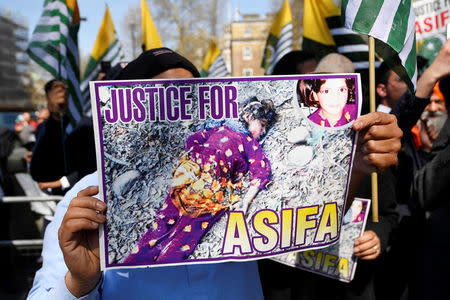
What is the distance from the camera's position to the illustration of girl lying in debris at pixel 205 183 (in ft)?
4.87

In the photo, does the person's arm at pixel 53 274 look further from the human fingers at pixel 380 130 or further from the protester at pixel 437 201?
the protester at pixel 437 201

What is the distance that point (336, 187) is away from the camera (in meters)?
1.64

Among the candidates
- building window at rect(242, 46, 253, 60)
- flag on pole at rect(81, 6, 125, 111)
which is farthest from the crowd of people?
building window at rect(242, 46, 253, 60)

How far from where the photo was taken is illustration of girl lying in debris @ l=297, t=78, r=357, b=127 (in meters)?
1.53

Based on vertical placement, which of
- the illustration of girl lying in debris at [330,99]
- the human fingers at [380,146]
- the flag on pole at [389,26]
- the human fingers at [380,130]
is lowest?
the human fingers at [380,146]

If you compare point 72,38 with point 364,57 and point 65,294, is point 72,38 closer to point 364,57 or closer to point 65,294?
point 364,57

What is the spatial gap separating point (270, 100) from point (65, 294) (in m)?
0.91

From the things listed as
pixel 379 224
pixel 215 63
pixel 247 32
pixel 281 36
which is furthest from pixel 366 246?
pixel 247 32

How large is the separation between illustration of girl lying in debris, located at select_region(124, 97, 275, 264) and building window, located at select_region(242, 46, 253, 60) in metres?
70.0

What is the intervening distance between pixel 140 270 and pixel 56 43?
413 cm

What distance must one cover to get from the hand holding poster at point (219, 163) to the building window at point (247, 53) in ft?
229

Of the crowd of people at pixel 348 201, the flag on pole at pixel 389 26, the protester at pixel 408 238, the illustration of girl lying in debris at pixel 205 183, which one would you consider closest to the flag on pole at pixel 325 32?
the crowd of people at pixel 348 201

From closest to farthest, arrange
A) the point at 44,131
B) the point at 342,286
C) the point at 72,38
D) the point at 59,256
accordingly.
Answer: the point at 59,256
the point at 342,286
the point at 44,131
the point at 72,38

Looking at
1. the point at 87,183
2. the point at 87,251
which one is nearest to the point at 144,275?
the point at 87,251
